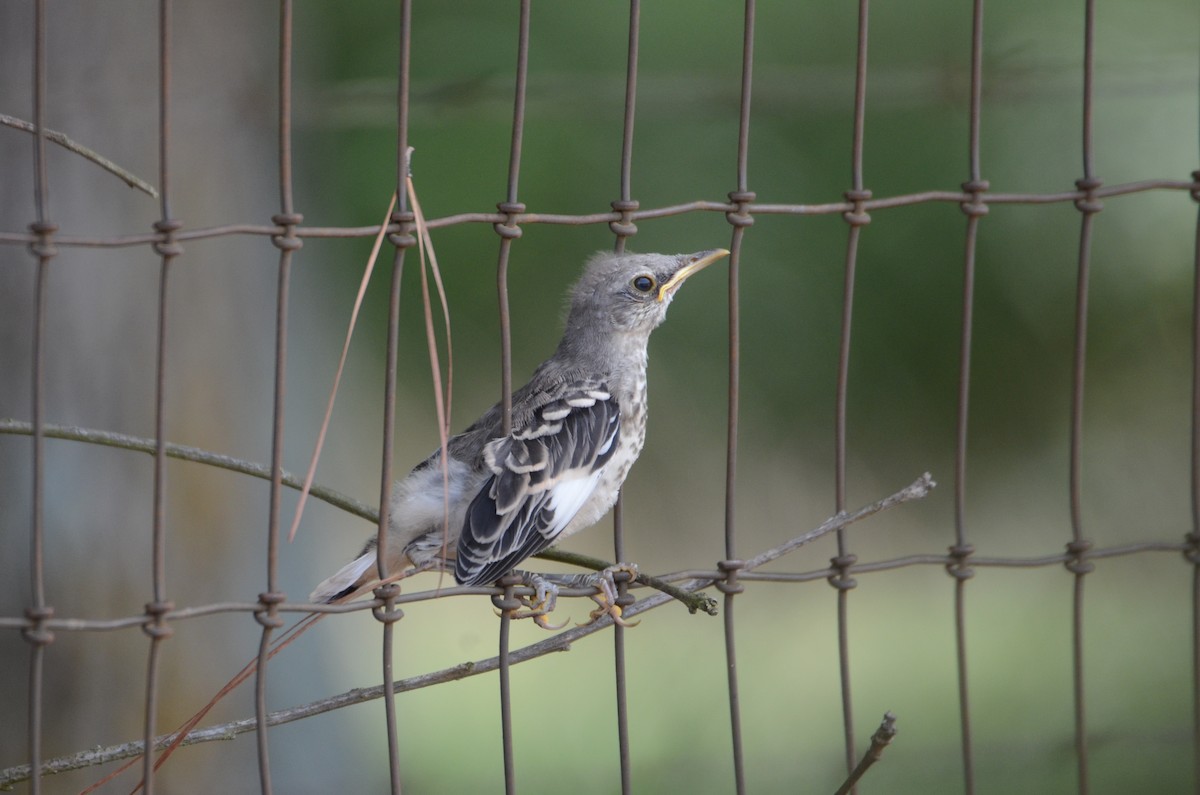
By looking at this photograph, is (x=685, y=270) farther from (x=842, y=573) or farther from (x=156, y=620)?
(x=156, y=620)

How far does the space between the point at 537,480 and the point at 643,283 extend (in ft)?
1.74

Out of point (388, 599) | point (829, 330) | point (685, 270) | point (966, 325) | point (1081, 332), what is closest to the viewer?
point (388, 599)

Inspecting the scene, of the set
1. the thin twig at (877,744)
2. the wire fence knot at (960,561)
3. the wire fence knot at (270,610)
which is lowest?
the thin twig at (877,744)

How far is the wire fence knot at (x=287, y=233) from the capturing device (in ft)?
5.50

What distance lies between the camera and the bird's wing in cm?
198

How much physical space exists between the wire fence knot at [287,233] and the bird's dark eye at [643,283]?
0.87m

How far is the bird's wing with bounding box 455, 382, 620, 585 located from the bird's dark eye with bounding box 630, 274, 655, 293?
0.87 ft

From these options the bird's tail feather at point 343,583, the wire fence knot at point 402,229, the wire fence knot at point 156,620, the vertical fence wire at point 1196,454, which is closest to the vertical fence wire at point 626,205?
the wire fence knot at point 402,229

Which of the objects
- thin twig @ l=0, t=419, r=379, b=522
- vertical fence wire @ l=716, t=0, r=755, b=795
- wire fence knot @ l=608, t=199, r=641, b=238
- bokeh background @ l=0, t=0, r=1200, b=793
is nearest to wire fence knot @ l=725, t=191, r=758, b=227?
vertical fence wire @ l=716, t=0, r=755, b=795

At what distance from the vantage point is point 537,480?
2.08 m

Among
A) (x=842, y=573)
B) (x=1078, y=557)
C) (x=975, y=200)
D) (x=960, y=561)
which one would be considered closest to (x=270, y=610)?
(x=842, y=573)

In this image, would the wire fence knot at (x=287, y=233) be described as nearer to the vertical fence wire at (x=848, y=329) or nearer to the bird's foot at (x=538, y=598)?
the bird's foot at (x=538, y=598)

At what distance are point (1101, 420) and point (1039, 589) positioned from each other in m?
0.75

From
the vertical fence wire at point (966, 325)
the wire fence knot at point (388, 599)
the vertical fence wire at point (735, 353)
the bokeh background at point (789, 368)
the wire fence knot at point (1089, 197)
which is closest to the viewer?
the wire fence knot at point (388, 599)
